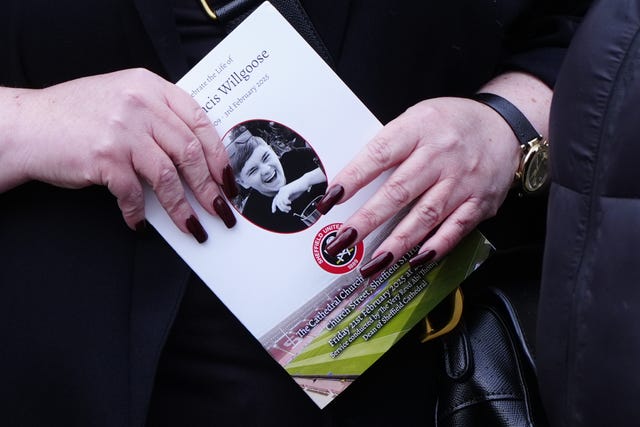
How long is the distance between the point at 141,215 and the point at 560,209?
0.51 m

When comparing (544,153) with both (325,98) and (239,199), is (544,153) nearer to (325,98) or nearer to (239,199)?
(325,98)

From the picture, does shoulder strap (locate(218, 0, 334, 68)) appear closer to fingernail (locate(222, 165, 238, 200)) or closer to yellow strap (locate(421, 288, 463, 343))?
fingernail (locate(222, 165, 238, 200))

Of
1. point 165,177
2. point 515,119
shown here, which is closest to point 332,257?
point 165,177

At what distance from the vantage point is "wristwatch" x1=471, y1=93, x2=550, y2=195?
1.09 meters

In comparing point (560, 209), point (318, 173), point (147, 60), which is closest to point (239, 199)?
point (318, 173)

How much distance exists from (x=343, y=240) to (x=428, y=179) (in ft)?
0.47

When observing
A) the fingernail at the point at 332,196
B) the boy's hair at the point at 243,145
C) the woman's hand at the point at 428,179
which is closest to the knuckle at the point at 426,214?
the woman's hand at the point at 428,179

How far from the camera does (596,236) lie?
706mm

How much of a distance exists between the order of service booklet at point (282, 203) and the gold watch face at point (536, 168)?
244mm

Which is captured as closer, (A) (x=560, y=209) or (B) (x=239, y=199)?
(A) (x=560, y=209)

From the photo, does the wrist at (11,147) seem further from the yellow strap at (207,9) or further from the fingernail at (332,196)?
the fingernail at (332,196)

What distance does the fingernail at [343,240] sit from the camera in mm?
975

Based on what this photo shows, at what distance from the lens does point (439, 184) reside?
1.02m

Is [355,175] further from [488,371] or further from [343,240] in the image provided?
[488,371]
